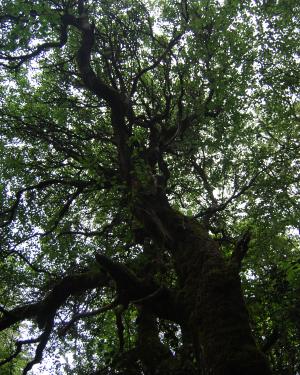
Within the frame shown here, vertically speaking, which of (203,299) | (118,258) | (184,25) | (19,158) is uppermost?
(19,158)

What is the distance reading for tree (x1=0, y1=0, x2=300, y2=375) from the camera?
6.89 metres

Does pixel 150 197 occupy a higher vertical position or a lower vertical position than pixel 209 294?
higher

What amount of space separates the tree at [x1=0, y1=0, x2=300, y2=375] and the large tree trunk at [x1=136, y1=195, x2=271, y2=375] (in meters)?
0.03

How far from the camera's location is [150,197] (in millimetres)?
9648

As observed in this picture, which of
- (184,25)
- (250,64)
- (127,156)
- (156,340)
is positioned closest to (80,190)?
(127,156)

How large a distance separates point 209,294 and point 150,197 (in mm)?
3756

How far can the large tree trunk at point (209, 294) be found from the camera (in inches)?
211

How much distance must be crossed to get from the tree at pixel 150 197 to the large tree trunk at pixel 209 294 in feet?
0.09

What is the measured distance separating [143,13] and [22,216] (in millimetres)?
9218

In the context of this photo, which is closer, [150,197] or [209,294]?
[209,294]

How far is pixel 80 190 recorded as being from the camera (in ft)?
40.3

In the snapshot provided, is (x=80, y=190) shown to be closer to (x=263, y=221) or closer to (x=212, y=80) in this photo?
(x=212, y=80)

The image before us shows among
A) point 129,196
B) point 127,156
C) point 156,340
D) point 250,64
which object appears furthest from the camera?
point 250,64

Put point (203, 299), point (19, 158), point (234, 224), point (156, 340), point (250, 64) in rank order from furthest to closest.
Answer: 1. point (234, 224)
2. point (19, 158)
3. point (250, 64)
4. point (156, 340)
5. point (203, 299)
